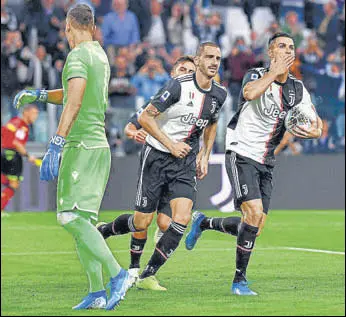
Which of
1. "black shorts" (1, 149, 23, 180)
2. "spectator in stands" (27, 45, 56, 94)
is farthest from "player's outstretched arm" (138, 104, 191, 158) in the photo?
"spectator in stands" (27, 45, 56, 94)

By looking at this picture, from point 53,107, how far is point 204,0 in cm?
581

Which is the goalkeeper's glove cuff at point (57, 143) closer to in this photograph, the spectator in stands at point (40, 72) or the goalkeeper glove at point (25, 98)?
the goalkeeper glove at point (25, 98)

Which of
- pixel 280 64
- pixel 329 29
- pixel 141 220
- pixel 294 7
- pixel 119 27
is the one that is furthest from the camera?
pixel 294 7

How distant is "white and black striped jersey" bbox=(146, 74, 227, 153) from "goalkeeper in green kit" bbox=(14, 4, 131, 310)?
5.38 ft

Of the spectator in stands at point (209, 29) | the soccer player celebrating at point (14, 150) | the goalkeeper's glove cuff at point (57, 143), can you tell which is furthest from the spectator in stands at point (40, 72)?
the goalkeeper's glove cuff at point (57, 143)

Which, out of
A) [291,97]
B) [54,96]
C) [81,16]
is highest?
[81,16]

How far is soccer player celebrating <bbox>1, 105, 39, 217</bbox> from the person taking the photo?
61.2 ft

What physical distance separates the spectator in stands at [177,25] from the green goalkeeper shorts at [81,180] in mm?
15028

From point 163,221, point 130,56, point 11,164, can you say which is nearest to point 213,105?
point 163,221

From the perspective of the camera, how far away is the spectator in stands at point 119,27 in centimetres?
2178

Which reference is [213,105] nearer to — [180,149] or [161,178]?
[180,149]

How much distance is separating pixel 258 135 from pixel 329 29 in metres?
15.3

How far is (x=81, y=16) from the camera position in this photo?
7.77 metres

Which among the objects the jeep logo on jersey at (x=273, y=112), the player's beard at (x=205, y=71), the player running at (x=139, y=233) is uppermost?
the player's beard at (x=205, y=71)
